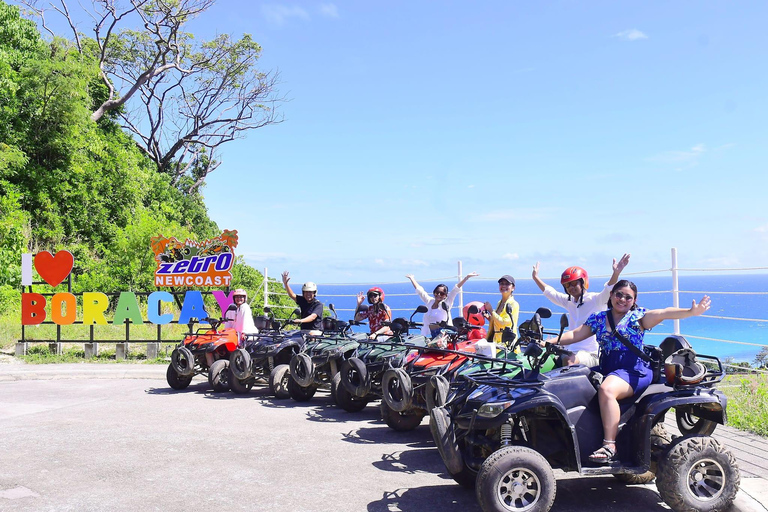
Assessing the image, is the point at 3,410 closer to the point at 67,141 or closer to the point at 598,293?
the point at 598,293

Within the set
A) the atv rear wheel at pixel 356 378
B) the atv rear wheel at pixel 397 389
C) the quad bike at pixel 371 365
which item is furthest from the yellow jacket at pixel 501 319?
the atv rear wheel at pixel 356 378

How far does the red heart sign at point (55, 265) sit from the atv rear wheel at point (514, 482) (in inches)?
598

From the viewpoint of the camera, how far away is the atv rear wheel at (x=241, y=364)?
10852mm

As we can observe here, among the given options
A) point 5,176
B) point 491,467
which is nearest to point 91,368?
point 491,467

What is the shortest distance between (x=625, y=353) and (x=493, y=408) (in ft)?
4.03

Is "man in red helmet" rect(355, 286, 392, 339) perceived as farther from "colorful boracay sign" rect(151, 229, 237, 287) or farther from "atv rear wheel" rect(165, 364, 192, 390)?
"colorful boracay sign" rect(151, 229, 237, 287)

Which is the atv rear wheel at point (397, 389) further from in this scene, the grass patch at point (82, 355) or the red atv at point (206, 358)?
the grass patch at point (82, 355)

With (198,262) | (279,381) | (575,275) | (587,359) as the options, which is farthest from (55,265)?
(587,359)

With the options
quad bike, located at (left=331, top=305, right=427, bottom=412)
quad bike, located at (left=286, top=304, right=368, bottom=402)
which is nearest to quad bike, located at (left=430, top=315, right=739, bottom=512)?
quad bike, located at (left=331, top=305, right=427, bottom=412)

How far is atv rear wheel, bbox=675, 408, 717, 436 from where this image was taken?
217 inches

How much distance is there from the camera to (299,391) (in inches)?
411

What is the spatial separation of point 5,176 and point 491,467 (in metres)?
28.3

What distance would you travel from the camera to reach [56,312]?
16656 mm

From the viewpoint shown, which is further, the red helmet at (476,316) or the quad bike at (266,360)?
the quad bike at (266,360)
